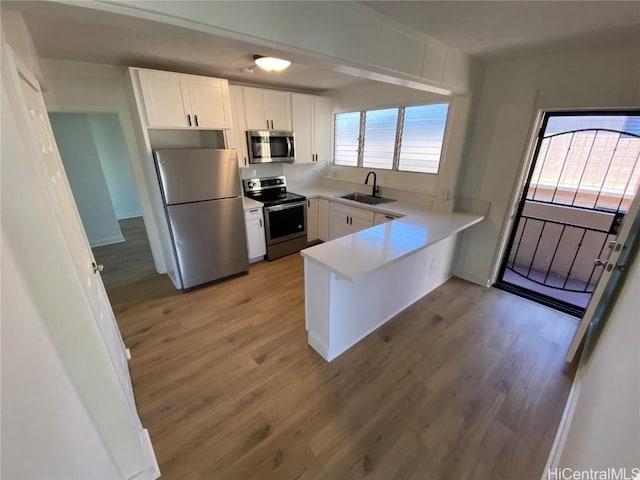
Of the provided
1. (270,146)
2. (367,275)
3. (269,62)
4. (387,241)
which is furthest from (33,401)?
(270,146)

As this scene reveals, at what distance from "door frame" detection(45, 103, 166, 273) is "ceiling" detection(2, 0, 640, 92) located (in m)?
0.43

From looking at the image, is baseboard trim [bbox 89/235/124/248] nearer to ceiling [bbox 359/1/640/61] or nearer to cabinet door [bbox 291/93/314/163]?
cabinet door [bbox 291/93/314/163]

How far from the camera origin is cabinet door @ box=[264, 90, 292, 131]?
3525 mm

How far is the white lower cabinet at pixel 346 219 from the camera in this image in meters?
3.47

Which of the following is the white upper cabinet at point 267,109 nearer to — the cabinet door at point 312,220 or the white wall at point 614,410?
the cabinet door at point 312,220

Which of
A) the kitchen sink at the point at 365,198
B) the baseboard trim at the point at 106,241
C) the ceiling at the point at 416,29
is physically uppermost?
the ceiling at the point at 416,29

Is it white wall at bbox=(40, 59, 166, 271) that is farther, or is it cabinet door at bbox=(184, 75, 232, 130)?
cabinet door at bbox=(184, 75, 232, 130)

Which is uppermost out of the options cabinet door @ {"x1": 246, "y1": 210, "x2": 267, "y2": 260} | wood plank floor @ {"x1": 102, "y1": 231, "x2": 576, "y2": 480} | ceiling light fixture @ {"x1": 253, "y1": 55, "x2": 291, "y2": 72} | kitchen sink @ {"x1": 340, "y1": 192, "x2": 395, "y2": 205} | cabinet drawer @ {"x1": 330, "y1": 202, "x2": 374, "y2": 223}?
ceiling light fixture @ {"x1": 253, "y1": 55, "x2": 291, "y2": 72}

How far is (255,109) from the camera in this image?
11.3ft

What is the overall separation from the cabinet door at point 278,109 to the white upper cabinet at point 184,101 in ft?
2.39

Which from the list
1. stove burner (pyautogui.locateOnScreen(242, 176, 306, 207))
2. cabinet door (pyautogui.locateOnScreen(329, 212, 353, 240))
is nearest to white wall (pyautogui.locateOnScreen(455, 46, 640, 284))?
cabinet door (pyautogui.locateOnScreen(329, 212, 353, 240))

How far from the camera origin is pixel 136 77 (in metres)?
2.40

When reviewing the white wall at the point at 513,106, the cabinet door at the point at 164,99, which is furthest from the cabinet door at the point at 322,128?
the white wall at the point at 513,106

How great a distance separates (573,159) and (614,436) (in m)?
3.59
